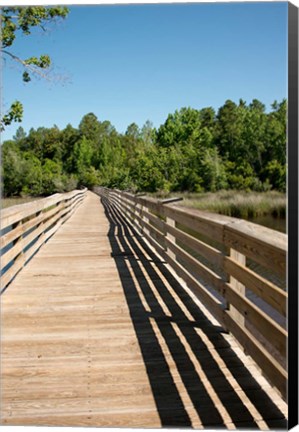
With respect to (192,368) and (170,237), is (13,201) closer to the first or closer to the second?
(170,237)

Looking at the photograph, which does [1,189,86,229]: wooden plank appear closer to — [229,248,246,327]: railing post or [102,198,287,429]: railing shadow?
[102,198,287,429]: railing shadow

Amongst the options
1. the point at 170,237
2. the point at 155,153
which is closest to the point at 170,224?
the point at 170,237

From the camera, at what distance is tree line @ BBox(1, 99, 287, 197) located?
9.84 feet

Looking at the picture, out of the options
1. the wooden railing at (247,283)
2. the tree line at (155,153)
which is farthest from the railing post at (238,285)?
the tree line at (155,153)

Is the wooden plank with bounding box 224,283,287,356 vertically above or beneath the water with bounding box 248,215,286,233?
beneath

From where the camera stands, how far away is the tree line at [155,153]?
300cm

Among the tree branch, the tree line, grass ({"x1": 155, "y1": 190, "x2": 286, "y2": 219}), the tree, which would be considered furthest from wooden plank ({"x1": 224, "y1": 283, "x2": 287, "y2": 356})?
the tree branch

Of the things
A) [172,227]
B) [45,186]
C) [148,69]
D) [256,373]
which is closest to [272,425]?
[256,373]

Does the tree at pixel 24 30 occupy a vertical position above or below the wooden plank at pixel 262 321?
above

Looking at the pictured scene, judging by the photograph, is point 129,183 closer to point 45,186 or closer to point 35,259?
point 45,186

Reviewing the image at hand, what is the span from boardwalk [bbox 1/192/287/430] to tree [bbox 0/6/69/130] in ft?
3.95

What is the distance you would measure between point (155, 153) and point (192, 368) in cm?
238

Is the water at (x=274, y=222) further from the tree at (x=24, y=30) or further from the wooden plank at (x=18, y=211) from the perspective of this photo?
the tree at (x=24, y=30)

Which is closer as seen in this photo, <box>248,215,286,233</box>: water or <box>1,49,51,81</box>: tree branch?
<box>248,215,286,233</box>: water
